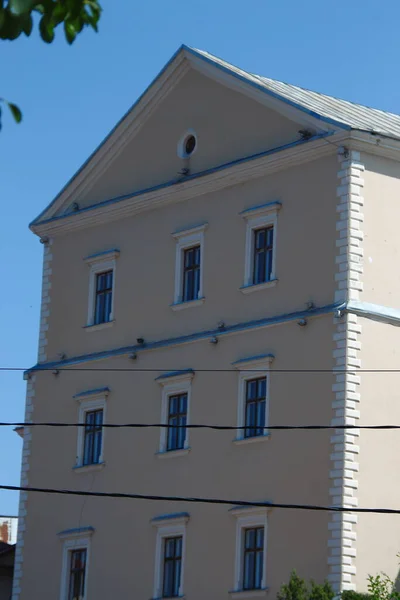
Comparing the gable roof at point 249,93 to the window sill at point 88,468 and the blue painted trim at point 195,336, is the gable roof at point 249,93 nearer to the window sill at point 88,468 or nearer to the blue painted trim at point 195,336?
the blue painted trim at point 195,336

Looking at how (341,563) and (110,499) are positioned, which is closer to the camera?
(341,563)

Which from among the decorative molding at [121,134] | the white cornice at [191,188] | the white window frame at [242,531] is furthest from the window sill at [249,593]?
the decorative molding at [121,134]

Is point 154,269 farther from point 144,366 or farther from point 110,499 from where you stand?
point 110,499

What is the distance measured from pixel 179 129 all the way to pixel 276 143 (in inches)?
144

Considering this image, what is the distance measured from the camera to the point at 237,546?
113ft

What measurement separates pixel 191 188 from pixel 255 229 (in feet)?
8.76

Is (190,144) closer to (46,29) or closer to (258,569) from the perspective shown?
(258,569)

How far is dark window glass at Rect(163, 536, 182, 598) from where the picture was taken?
1401 inches

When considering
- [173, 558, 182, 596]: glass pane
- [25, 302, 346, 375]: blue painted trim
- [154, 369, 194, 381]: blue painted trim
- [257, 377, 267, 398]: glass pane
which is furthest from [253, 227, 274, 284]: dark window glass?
[173, 558, 182, 596]: glass pane

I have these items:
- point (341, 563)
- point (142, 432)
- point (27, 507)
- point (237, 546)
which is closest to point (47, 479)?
point (27, 507)

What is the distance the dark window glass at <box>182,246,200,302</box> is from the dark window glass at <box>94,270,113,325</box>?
109 inches

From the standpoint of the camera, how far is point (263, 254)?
35875mm

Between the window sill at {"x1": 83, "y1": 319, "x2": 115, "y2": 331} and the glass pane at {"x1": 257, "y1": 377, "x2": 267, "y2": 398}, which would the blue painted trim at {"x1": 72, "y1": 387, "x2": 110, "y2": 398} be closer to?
the window sill at {"x1": 83, "y1": 319, "x2": 115, "y2": 331}

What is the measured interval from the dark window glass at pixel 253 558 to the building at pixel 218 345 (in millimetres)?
38
